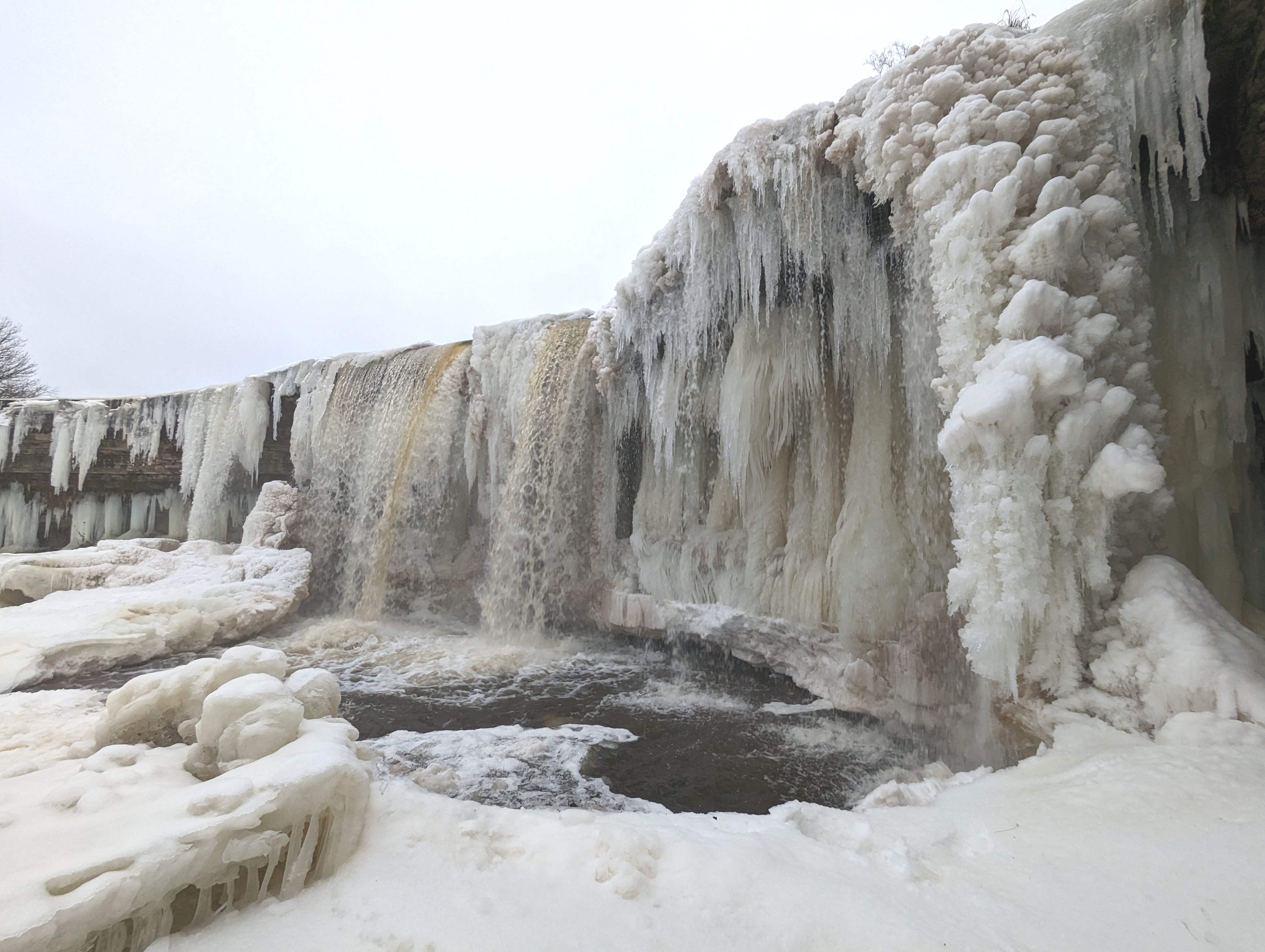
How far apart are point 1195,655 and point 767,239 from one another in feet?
13.6

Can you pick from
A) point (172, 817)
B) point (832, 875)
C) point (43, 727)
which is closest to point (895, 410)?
point (832, 875)

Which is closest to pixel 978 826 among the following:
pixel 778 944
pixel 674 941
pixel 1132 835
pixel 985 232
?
pixel 1132 835

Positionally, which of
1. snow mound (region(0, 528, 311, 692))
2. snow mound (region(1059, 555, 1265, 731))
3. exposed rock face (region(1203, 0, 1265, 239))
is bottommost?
snow mound (region(0, 528, 311, 692))

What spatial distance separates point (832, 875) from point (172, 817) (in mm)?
1864

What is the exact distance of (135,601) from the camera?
7035mm

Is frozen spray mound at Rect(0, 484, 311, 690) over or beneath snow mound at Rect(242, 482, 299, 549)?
beneath

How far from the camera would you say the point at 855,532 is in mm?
4941

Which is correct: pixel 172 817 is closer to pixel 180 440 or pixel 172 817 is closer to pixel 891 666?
pixel 891 666

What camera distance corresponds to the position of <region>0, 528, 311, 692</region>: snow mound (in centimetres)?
575

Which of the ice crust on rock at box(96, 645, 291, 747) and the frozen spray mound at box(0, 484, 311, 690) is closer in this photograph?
the ice crust on rock at box(96, 645, 291, 747)

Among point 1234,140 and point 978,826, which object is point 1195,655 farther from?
point 1234,140

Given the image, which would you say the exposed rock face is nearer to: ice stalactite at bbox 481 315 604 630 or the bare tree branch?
ice stalactite at bbox 481 315 604 630

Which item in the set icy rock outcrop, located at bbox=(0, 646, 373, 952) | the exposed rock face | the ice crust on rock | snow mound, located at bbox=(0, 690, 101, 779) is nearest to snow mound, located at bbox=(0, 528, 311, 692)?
snow mound, located at bbox=(0, 690, 101, 779)

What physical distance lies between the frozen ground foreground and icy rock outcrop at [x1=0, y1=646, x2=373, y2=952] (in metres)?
0.10
